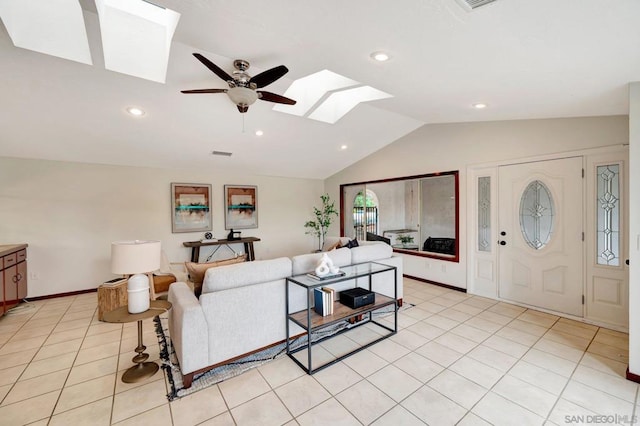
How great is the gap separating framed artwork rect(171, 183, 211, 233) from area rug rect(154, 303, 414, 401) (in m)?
2.64

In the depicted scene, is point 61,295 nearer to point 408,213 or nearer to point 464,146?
point 408,213

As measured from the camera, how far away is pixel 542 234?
12.2 ft

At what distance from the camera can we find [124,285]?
3.61 metres

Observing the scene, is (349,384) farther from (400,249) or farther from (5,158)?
(5,158)

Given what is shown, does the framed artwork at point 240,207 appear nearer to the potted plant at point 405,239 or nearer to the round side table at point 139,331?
the potted plant at point 405,239

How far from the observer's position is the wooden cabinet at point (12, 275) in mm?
3434

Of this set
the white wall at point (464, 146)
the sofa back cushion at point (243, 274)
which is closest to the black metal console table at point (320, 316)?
the sofa back cushion at point (243, 274)

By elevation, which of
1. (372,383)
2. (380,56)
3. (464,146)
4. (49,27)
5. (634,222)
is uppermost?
(49,27)

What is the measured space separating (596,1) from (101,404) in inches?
154

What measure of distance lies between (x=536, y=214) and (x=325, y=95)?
11.3 feet

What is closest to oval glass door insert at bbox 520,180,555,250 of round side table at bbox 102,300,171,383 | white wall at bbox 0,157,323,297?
round side table at bbox 102,300,171,383

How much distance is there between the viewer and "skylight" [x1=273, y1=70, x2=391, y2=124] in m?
3.79

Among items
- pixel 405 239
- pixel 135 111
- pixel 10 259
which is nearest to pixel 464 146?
pixel 405 239

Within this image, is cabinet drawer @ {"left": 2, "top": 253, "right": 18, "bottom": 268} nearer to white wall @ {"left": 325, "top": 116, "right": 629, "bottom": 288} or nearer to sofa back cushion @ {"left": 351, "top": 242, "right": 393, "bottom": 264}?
sofa back cushion @ {"left": 351, "top": 242, "right": 393, "bottom": 264}
